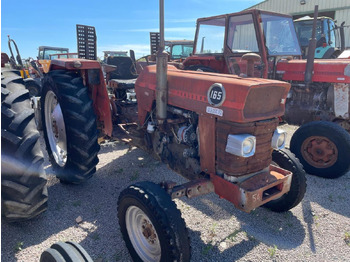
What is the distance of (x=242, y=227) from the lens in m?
2.77

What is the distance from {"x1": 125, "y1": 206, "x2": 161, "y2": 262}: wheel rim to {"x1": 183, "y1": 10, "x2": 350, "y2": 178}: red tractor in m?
2.57

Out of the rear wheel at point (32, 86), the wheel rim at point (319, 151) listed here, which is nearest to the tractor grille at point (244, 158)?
the wheel rim at point (319, 151)

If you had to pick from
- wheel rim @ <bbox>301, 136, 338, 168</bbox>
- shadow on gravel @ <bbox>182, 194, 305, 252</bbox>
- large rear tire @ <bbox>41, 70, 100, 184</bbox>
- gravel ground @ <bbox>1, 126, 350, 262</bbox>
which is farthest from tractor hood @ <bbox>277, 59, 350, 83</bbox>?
large rear tire @ <bbox>41, 70, 100, 184</bbox>

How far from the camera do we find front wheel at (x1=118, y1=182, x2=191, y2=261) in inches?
76.1

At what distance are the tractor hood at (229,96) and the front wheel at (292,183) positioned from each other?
68 cm

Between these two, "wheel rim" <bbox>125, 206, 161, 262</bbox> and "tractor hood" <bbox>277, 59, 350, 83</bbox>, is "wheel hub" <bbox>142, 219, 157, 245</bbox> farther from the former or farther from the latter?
"tractor hood" <bbox>277, 59, 350, 83</bbox>

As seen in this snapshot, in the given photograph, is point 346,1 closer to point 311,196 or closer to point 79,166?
point 311,196

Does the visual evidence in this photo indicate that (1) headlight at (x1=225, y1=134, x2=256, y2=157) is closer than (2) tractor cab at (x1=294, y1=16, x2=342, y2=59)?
Yes

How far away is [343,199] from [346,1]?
1558 centimetres

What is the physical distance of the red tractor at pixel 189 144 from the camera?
6.86ft

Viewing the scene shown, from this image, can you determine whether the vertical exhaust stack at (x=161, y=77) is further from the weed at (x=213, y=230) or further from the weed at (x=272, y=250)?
the weed at (x=272, y=250)

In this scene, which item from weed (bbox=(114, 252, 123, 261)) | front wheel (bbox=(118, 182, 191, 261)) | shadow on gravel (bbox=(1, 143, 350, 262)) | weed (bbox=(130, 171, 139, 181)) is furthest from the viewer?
weed (bbox=(130, 171, 139, 181))

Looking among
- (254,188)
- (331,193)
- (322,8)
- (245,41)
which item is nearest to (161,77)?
(254,188)

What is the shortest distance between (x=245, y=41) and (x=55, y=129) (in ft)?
10.3
